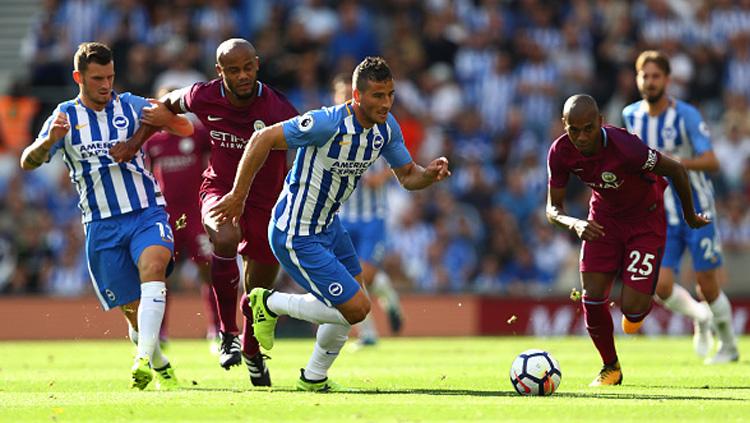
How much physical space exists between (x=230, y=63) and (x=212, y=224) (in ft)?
3.69

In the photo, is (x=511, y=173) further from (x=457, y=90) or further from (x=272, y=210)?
(x=272, y=210)

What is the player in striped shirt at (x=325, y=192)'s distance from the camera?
29.0 feet

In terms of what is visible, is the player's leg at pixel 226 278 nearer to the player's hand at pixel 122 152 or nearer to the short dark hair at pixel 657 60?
the player's hand at pixel 122 152

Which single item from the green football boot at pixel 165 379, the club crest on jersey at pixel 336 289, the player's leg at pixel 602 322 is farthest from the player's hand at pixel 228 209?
the player's leg at pixel 602 322

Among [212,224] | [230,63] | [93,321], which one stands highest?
[230,63]

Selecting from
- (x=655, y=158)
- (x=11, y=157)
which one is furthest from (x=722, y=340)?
(x=11, y=157)

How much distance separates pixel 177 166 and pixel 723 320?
219 inches

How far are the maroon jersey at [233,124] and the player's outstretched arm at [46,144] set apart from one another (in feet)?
3.22

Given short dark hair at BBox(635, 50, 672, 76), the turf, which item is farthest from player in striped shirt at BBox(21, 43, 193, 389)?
short dark hair at BBox(635, 50, 672, 76)

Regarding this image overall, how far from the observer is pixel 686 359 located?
13086 millimetres

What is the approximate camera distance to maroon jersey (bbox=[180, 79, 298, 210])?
980 centimetres

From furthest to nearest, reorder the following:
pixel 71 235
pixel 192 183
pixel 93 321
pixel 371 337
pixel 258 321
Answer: pixel 71 235
pixel 93 321
pixel 371 337
pixel 192 183
pixel 258 321

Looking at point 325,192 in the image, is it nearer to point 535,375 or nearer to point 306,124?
point 306,124

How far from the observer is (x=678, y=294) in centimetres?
1295
